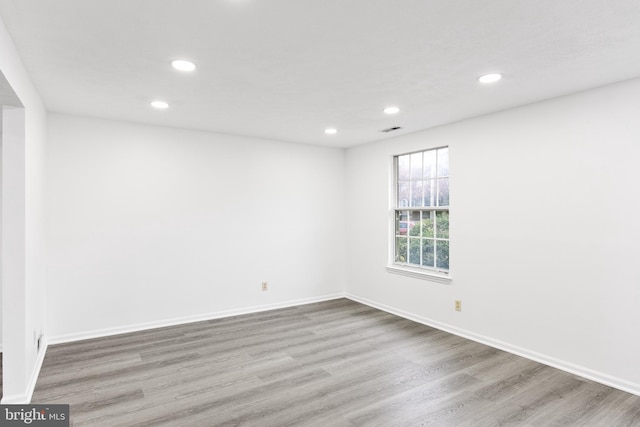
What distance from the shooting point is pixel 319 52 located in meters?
2.26

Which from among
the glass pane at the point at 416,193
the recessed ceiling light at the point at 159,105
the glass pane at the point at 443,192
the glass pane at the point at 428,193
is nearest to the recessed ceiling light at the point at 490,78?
the glass pane at the point at 443,192

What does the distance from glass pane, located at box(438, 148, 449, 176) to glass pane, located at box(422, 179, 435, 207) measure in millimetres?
180

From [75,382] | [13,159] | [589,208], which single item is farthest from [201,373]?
[589,208]

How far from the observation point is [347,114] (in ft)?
12.1

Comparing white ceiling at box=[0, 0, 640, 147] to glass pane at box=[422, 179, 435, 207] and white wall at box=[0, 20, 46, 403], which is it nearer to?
white wall at box=[0, 20, 46, 403]

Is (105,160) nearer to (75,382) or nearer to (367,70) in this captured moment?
(75,382)

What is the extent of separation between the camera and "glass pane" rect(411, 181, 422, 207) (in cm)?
460

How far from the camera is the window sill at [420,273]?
412 cm

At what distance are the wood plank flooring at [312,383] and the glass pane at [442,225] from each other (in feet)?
3.70

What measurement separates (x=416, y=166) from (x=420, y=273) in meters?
1.39

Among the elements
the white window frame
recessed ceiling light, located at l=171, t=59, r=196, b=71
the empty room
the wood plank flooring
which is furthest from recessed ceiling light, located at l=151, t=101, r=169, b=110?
the white window frame

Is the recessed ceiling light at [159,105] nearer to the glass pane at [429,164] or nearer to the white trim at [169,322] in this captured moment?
the white trim at [169,322]

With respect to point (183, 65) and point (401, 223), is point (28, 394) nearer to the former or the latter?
point (183, 65)

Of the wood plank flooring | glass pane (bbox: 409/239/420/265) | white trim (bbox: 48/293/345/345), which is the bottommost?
the wood plank flooring
